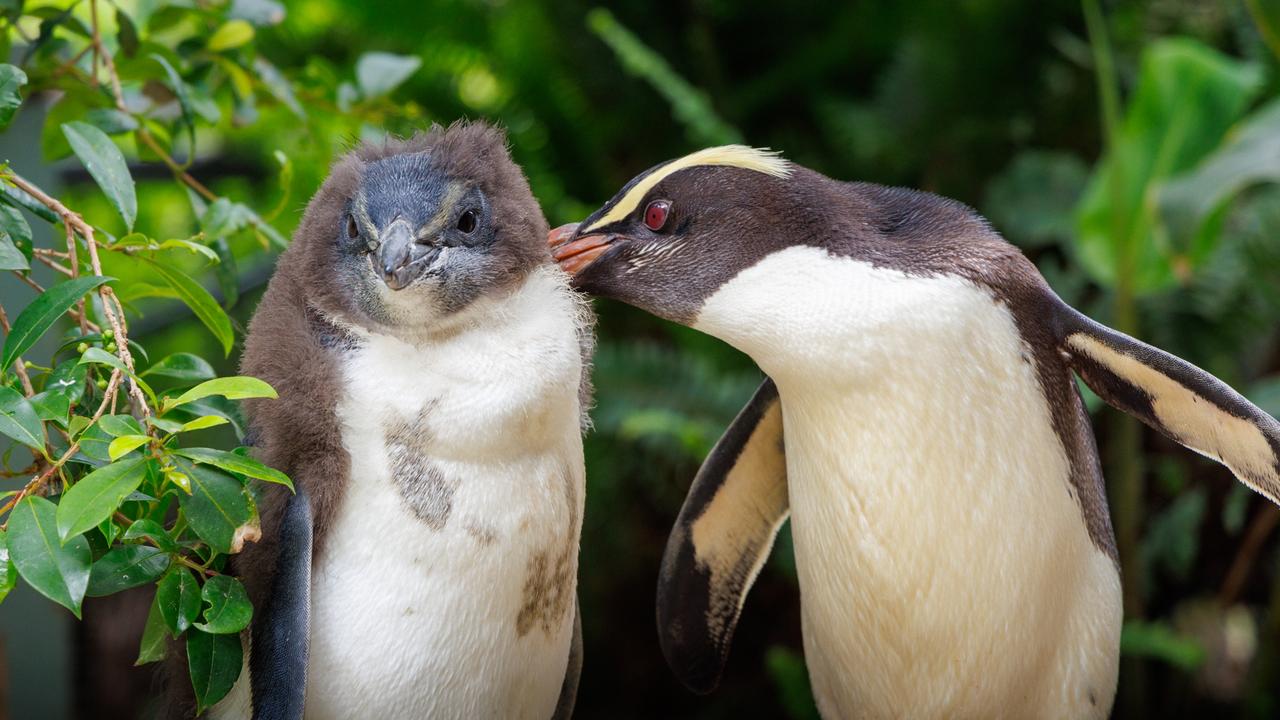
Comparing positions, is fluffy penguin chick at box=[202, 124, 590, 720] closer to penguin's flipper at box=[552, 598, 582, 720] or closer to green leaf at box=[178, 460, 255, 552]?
green leaf at box=[178, 460, 255, 552]

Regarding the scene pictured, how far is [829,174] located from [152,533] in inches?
67.2

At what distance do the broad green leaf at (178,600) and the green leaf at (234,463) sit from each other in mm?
65

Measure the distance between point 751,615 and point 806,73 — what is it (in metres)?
1.03

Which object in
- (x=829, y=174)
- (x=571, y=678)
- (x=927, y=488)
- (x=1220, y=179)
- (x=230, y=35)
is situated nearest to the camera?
(x=927, y=488)

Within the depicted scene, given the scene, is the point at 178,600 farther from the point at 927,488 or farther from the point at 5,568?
the point at 927,488

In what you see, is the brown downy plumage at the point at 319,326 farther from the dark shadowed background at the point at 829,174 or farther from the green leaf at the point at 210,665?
the dark shadowed background at the point at 829,174

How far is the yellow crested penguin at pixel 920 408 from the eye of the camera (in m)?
0.79

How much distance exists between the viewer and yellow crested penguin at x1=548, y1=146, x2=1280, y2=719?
2.59ft

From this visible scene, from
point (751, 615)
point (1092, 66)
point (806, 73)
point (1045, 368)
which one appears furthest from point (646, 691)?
point (1045, 368)

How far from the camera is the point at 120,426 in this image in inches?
24.2

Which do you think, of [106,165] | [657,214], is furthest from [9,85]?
[657,214]

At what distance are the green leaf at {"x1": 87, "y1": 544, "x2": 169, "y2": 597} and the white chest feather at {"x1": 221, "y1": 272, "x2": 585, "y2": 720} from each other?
10cm

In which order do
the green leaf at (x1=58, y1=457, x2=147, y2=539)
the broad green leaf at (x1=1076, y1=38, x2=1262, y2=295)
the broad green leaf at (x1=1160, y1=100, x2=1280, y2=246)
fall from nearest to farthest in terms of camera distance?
the green leaf at (x1=58, y1=457, x2=147, y2=539) → the broad green leaf at (x1=1160, y1=100, x2=1280, y2=246) → the broad green leaf at (x1=1076, y1=38, x2=1262, y2=295)

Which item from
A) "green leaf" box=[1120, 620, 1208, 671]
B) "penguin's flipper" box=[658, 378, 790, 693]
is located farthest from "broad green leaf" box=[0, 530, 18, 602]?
"green leaf" box=[1120, 620, 1208, 671]
